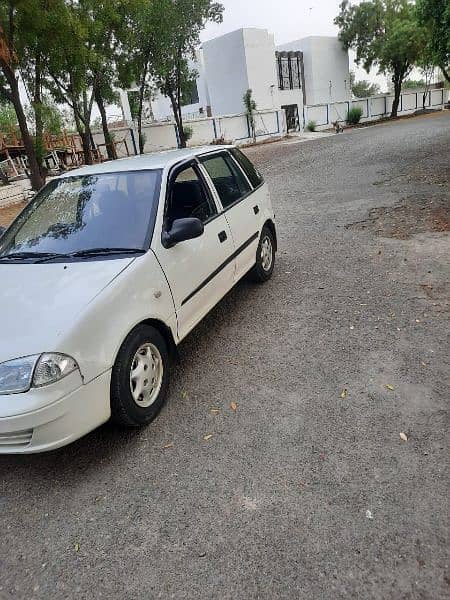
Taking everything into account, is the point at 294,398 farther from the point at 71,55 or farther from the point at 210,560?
the point at 71,55

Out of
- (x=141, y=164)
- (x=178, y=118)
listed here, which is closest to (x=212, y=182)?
(x=141, y=164)

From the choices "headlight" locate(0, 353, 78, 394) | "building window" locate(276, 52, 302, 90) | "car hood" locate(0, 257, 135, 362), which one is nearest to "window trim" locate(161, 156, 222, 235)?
"car hood" locate(0, 257, 135, 362)

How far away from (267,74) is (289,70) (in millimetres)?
5493

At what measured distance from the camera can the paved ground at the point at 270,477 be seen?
208 centimetres

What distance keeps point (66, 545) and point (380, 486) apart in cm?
169

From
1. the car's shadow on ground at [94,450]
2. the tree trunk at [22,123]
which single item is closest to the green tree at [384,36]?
the tree trunk at [22,123]

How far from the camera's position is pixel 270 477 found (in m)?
2.59

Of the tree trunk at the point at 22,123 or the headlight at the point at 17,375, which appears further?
the tree trunk at the point at 22,123

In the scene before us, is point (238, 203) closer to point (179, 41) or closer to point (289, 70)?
point (179, 41)

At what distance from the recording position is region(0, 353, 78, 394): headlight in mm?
2438

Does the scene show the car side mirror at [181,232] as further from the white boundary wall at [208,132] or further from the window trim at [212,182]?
the white boundary wall at [208,132]

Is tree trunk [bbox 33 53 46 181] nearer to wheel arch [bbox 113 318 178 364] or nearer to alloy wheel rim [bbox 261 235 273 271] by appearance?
alloy wheel rim [bbox 261 235 273 271]

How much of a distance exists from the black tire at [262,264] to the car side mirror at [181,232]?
187cm

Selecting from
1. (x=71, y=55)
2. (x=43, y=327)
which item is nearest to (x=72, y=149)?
(x=71, y=55)
